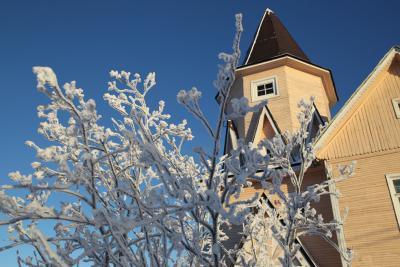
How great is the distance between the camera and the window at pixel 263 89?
14.2 m

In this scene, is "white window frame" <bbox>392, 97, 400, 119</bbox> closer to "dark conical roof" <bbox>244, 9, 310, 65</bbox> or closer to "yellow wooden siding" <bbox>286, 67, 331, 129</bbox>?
"yellow wooden siding" <bbox>286, 67, 331, 129</bbox>

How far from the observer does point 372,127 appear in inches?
395

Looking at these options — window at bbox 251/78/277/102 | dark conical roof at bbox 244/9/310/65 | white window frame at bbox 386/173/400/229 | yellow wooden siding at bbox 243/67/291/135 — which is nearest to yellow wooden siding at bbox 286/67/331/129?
yellow wooden siding at bbox 243/67/291/135

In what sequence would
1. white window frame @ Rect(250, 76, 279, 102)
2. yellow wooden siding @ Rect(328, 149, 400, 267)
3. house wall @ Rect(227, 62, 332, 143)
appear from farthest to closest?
white window frame @ Rect(250, 76, 279, 102) → house wall @ Rect(227, 62, 332, 143) → yellow wooden siding @ Rect(328, 149, 400, 267)

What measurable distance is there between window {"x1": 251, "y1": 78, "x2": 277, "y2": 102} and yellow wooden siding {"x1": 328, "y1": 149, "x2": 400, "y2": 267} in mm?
5028

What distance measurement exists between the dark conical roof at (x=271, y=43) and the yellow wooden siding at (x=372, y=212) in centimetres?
690

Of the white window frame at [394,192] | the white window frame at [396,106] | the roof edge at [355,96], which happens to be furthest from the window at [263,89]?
the white window frame at [394,192]

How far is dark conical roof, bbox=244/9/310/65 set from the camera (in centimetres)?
1558

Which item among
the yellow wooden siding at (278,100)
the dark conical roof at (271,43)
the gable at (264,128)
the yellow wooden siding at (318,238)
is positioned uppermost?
the dark conical roof at (271,43)

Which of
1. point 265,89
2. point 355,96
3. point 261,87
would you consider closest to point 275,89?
point 265,89

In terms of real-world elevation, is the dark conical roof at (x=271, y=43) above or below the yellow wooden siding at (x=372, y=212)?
above

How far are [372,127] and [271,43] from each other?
26.4ft

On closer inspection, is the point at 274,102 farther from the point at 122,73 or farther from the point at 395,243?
the point at 122,73

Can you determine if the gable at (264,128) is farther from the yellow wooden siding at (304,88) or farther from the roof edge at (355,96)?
the roof edge at (355,96)
